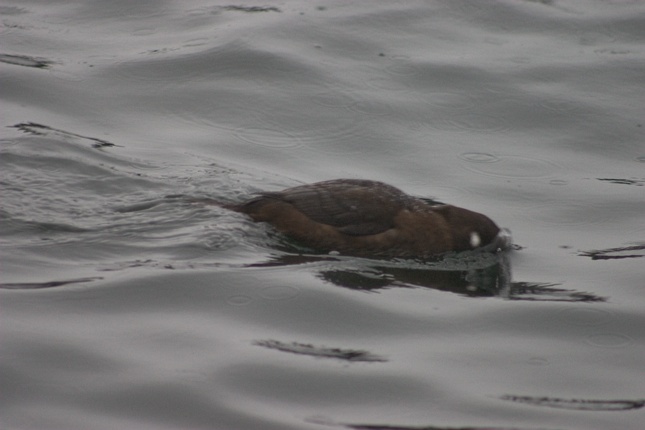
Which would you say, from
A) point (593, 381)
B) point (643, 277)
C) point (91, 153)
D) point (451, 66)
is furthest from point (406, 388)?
point (451, 66)

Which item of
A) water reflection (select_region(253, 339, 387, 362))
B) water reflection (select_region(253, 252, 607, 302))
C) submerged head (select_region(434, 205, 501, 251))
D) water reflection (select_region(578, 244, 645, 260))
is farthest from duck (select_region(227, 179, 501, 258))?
water reflection (select_region(253, 339, 387, 362))

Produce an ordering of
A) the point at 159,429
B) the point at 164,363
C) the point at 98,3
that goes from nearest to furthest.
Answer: the point at 159,429
the point at 164,363
the point at 98,3

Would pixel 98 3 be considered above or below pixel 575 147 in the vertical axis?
above

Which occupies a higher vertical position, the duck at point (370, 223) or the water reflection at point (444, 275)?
the duck at point (370, 223)

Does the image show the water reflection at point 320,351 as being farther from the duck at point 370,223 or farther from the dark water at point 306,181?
the duck at point 370,223

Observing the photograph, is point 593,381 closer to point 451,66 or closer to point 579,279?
point 579,279

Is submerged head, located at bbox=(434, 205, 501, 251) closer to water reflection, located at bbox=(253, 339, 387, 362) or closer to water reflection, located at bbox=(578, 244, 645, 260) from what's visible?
water reflection, located at bbox=(578, 244, 645, 260)

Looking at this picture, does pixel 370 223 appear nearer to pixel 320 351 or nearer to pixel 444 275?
pixel 444 275

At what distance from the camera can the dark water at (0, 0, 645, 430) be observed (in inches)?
243

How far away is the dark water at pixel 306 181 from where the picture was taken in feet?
20.2

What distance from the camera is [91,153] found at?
1004 cm

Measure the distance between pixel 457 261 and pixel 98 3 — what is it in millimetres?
7694

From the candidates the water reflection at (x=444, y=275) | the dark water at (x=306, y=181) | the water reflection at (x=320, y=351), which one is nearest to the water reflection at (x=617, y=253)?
the dark water at (x=306, y=181)

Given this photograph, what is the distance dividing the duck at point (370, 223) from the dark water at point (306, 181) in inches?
6.2
